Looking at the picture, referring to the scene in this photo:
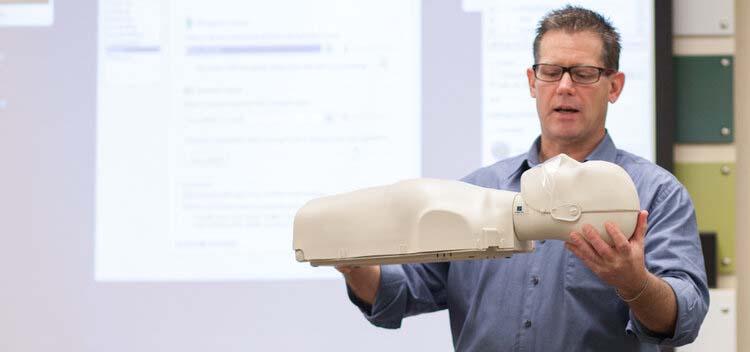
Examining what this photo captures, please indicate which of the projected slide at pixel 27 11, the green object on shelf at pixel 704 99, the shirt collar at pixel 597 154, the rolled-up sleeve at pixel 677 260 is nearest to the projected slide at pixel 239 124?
the projected slide at pixel 27 11

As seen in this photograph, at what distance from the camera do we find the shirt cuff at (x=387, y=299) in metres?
1.62

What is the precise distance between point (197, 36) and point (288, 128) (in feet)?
1.18

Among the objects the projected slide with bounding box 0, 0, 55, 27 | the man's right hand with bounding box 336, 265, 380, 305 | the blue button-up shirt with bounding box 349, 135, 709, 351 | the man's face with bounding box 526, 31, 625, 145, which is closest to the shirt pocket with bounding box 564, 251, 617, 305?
the blue button-up shirt with bounding box 349, 135, 709, 351

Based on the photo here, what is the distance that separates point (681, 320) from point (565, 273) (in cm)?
24

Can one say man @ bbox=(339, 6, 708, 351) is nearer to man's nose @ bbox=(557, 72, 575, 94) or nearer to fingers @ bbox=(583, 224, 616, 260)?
man's nose @ bbox=(557, 72, 575, 94)

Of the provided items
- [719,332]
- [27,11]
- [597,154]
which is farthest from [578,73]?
[27,11]

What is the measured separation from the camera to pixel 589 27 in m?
1.61

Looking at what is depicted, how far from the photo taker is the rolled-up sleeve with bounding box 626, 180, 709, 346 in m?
1.37

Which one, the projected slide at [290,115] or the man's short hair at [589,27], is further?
the projected slide at [290,115]

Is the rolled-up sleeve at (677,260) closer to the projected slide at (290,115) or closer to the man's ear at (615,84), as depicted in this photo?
the man's ear at (615,84)

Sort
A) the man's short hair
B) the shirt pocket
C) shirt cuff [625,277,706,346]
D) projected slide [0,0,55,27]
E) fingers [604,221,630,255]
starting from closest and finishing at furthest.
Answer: fingers [604,221,630,255] → shirt cuff [625,277,706,346] → the shirt pocket → the man's short hair → projected slide [0,0,55,27]

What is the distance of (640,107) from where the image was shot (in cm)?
251

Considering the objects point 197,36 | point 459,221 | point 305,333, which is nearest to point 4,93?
point 197,36

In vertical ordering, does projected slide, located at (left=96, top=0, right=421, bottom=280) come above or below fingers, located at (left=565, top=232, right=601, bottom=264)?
above
